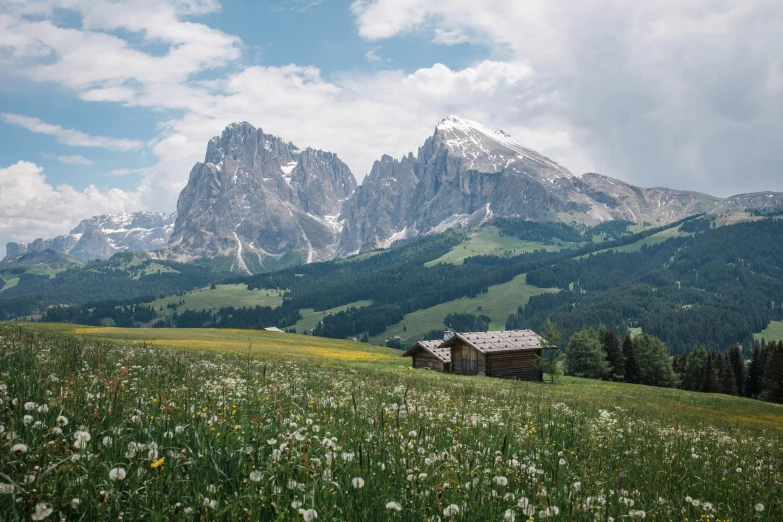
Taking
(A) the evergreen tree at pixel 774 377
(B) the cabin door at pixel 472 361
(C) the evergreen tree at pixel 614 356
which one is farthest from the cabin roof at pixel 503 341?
(A) the evergreen tree at pixel 774 377

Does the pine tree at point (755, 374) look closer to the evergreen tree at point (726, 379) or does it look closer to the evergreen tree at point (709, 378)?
the evergreen tree at point (726, 379)

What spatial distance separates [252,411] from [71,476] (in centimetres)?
394

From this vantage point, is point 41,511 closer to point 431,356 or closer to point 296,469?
point 296,469

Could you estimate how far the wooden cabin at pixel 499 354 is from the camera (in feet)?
197

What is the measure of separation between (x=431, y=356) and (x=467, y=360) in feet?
24.7

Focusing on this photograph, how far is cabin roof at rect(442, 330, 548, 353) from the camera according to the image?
60312 mm

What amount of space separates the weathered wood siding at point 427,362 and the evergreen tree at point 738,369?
6164cm

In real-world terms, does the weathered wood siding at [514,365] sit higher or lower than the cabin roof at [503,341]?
lower

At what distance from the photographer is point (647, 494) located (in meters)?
6.74

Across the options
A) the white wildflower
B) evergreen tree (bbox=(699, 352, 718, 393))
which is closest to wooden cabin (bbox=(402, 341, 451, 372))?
evergreen tree (bbox=(699, 352, 718, 393))

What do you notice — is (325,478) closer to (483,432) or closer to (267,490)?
(267,490)

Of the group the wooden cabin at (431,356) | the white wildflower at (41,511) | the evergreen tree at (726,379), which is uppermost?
the white wildflower at (41,511)

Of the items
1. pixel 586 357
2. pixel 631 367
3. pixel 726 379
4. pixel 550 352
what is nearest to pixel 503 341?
pixel 550 352

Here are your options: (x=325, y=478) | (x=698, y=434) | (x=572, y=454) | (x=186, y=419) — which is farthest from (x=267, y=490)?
(x=698, y=434)
